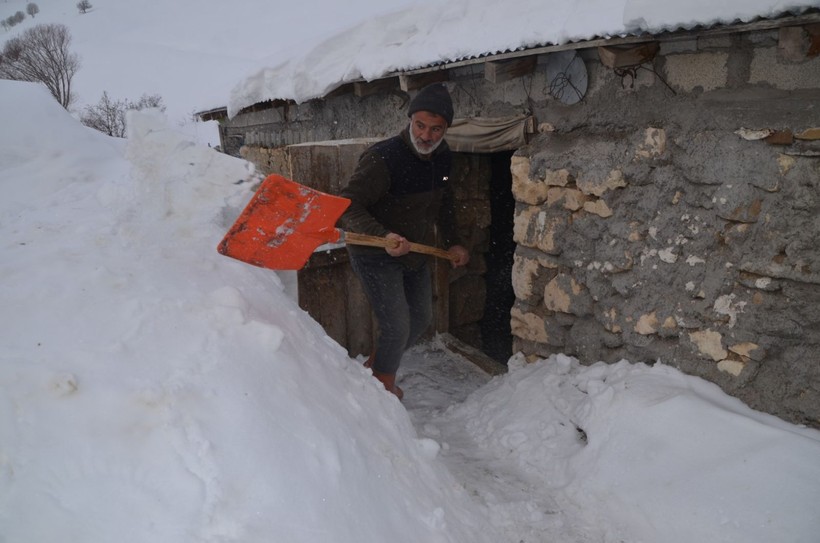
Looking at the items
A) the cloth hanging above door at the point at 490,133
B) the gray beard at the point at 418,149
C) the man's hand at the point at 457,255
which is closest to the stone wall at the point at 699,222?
the cloth hanging above door at the point at 490,133

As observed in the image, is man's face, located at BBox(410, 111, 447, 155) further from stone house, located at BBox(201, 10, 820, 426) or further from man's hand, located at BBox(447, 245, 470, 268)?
man's hand, located at BBox(447, 245, 470, 268)

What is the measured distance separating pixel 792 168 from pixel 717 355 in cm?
90

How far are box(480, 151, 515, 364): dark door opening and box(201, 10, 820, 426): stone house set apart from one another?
66.2 inches

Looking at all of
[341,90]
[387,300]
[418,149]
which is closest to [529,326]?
[387,300]

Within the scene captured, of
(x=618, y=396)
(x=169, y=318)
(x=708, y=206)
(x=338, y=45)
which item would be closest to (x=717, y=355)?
(x=618, y=396)

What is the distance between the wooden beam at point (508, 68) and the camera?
308 centimetres

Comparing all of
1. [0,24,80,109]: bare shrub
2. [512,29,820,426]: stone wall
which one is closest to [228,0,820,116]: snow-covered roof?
[512,29,820,426]: stone wall

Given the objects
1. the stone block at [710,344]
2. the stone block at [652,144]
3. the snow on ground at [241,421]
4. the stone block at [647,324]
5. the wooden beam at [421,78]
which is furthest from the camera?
the wooden beam at [421,78]

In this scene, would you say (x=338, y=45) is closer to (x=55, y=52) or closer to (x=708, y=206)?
(x=708, y=206)

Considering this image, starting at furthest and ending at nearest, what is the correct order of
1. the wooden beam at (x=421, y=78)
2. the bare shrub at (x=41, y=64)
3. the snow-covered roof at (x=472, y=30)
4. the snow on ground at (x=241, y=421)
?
the bare shrub at (x=41, y=64)
the wooden beam at (x=421, y=78)
the snow-covered roof at (x=472, y=30)
the snow on ground at (x=241, y=421)

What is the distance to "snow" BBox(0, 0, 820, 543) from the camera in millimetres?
1506

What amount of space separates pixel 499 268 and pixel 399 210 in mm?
2531

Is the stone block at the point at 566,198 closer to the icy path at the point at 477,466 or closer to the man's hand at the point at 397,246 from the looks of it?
the man's hand at the point at 397,246

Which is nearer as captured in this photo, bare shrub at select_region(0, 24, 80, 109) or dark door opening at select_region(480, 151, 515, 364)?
dark door opening at select_region(480, 151, 515, 364)
